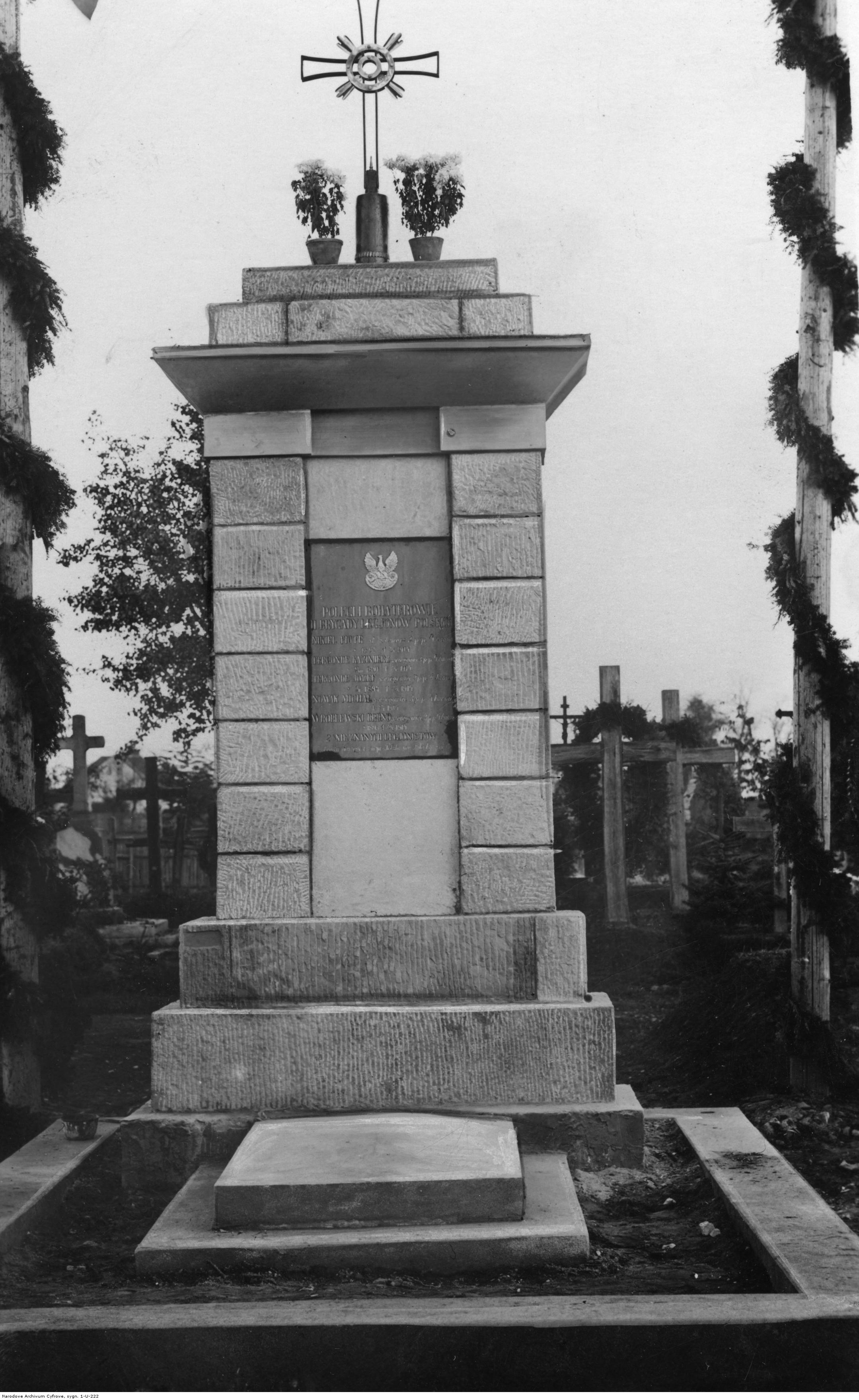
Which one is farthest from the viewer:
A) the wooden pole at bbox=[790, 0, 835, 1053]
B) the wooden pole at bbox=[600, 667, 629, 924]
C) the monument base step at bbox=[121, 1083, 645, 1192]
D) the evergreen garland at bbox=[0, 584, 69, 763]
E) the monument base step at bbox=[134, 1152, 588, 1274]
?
the wooden pole at bbox=[600, 667, 629, 924]

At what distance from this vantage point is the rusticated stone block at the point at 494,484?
20.9ft

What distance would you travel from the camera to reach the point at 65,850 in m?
16.6

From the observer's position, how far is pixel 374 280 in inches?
257

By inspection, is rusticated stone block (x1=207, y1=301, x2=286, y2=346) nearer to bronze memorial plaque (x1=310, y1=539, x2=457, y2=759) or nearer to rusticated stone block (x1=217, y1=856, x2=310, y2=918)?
bronze memorial plaque (x1=310, y1=539, x2=457, y2=759)

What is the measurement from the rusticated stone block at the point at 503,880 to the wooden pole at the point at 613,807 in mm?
6364

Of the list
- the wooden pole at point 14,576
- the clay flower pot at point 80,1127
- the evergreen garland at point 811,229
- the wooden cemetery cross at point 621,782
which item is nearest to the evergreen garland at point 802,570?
the evergreen garland at point 811,229

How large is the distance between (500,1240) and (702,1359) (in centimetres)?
87

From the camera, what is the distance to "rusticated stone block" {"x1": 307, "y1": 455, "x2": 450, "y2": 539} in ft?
21.1

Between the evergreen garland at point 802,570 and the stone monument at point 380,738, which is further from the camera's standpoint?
Answer: the evergreen garland at point 802,570

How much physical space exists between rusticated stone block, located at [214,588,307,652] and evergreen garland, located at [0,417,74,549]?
210 centimetres

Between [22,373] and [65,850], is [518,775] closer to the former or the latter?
[22,373]

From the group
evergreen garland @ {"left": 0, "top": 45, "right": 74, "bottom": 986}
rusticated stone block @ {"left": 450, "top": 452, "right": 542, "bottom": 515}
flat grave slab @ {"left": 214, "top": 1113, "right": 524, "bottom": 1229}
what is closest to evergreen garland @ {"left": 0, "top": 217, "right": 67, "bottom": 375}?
evergreen garland @ {"left": 0, "top": 45, "right": 74, "bottom": 986}

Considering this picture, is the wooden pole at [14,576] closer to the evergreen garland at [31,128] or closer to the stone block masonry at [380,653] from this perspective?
the evergreen garland at [31,128]

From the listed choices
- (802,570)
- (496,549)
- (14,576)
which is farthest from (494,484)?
(14,576)
